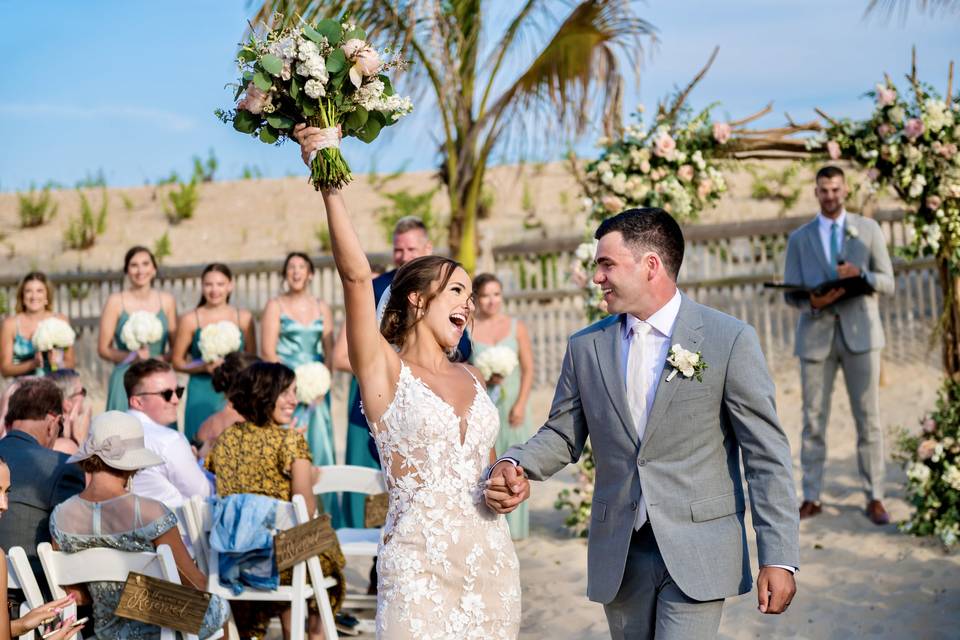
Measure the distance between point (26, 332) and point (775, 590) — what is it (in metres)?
6.95

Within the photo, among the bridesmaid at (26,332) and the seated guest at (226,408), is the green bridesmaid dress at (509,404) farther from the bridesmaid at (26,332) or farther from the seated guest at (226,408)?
the bridesmaid at (26,332)

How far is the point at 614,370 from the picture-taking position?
11.6 feet

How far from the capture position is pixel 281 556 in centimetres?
498

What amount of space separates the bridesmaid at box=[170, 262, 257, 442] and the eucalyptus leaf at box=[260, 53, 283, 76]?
16.9 feet

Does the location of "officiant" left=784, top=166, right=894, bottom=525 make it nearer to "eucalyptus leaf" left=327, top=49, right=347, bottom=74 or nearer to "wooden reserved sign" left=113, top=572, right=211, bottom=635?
"wooden reserved sign" left=113, top=572, right=211, bottom=635

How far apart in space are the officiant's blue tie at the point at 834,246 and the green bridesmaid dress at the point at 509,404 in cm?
247

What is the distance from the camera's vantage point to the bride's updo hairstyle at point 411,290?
369 cm

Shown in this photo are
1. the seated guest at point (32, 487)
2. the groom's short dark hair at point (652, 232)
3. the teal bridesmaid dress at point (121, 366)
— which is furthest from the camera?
the teal bridesmaid dress at point (121, 366)

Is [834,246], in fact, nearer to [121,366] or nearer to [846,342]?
[846,342]

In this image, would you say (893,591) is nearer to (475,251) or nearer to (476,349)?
(476,349)

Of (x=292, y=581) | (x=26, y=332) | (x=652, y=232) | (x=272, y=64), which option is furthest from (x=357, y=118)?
(x=26, y=332)

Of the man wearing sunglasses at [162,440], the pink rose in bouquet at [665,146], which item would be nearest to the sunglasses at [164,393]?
the man wearing sunglasses at [162,440]

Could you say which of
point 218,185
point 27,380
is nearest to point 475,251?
point 27,380

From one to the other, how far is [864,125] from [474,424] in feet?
17.2
